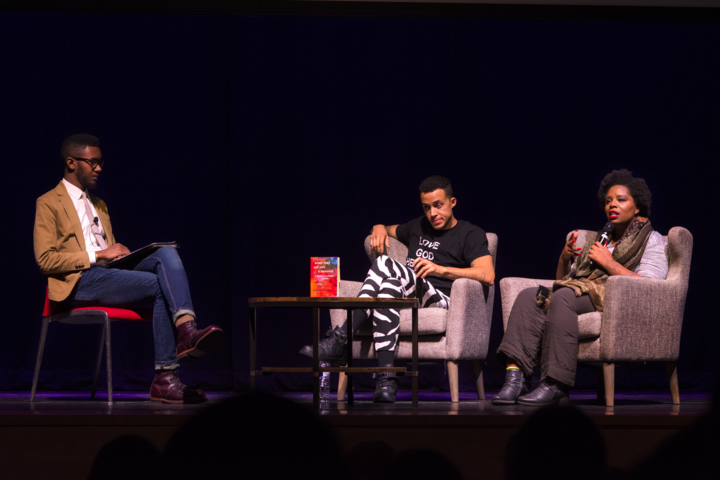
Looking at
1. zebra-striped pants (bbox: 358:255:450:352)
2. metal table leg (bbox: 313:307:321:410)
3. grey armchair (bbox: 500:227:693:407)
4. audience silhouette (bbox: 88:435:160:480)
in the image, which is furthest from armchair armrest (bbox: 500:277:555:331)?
audience silhouette (bbox: 88:435:160:480)

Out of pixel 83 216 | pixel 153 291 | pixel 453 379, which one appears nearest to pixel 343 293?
pixel 453 379

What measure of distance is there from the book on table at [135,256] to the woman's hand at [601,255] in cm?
182

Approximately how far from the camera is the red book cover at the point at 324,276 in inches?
102

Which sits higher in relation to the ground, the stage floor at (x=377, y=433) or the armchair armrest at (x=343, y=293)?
the armchair armrest at (x=343, y=293)

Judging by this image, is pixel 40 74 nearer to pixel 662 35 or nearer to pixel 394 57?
pixel 394 57

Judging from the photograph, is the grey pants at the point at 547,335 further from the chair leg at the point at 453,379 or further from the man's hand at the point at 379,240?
the man's hand at the point at 379,240

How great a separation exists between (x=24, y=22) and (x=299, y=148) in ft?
6.35

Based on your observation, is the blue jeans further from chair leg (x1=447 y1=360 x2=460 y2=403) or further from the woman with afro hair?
the woman with afro hair

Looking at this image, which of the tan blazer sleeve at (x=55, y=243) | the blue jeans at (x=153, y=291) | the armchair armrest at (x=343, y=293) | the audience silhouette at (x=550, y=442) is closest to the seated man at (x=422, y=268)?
the armchair armrest at (x=343, y=293)

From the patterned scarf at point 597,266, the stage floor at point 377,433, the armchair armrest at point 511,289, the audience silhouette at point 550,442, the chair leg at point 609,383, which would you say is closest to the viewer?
the audience silhouette at point 550,442

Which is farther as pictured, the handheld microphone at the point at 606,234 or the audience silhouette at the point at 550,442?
the handheld microphone at the point at 606,234

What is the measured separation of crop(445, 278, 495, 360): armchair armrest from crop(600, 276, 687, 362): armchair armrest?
60cm

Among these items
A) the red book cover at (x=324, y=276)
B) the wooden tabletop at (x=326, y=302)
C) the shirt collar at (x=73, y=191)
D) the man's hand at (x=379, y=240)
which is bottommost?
the wooden tabletop at (x=326, y=302)

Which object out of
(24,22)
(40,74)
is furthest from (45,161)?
(24,22)
